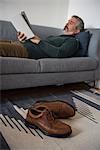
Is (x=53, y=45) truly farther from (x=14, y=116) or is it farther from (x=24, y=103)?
(x=14, y=116)

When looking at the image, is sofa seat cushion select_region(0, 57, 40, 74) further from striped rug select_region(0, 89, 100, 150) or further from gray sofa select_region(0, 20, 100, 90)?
striped rug select_region(0, 89, 100, 150)

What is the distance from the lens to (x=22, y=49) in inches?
72.5

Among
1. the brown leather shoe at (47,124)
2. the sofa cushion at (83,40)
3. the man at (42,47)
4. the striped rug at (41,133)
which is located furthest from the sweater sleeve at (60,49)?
the brown leather shoe at (47,124)

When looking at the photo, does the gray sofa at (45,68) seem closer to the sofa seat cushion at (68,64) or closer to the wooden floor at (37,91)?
the sofa seat cushion at (68,64)

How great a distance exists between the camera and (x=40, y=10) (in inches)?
112

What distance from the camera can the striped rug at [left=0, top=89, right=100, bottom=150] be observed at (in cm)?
110

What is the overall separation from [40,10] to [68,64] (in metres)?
1.23

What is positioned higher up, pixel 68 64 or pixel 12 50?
pixel 12 50

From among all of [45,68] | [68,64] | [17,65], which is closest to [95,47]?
[68,64]

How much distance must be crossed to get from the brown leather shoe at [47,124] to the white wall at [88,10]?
1655 mm

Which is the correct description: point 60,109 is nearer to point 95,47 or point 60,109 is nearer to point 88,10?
point 95,47

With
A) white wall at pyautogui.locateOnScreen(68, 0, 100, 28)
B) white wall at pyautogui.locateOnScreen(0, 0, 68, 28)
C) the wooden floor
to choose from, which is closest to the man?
the wooden floor

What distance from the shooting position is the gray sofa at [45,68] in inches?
62.6

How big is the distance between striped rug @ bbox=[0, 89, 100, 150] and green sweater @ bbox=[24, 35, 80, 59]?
40 cm
